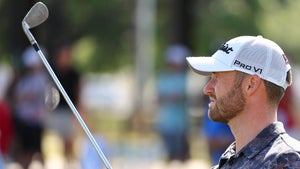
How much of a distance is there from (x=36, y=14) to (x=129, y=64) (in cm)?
3146

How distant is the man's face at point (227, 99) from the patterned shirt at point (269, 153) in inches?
5.8

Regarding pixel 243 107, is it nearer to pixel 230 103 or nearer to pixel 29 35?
pixel 230 103

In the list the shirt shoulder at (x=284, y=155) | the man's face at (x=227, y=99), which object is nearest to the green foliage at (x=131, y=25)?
the man's face at (x=227, y=99)

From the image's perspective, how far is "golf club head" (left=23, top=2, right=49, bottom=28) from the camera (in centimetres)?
486

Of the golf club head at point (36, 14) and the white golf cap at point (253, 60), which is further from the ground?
the golf club head at point (36, 14)

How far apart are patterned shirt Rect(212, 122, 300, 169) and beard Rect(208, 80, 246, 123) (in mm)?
143

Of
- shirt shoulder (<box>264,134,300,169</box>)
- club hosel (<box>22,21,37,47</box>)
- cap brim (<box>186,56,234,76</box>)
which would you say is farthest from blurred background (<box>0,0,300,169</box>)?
shirt shoulder (<box>264,134,300,169</box>)

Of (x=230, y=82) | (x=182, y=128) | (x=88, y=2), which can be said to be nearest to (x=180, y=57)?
(x=182, y=128)

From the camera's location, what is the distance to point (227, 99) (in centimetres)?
423

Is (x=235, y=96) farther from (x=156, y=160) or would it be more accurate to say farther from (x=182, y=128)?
(x=156, y=160)

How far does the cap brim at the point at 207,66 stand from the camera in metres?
4.28

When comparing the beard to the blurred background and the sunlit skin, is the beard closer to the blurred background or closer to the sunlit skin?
the sunlit skin

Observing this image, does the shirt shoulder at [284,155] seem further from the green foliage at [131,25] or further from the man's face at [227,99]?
the green foliage at [131,25]

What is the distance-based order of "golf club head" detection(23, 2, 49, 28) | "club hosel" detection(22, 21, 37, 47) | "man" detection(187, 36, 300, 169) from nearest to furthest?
"man" detection(187, 36, 300, 169)
"club hosel" detection(22, 21, 37, 47)
"golf club head" detection(23, 2, 49, 28)
